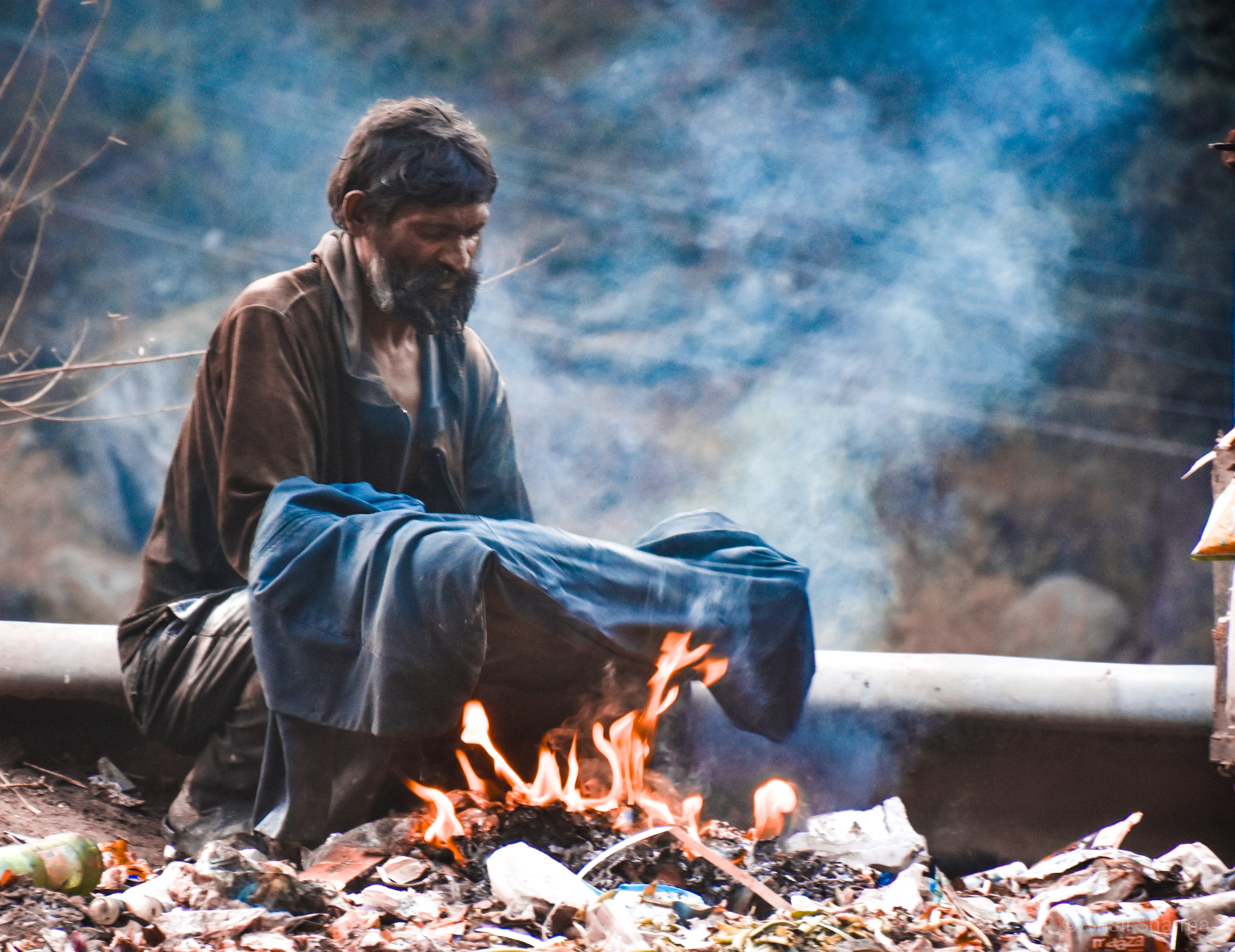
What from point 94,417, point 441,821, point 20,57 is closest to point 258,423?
point 441,821

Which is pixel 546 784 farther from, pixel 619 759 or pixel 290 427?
Answer: pixel 290 427

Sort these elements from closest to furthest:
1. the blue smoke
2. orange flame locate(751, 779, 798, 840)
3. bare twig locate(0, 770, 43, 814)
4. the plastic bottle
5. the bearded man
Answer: the plastic bottle → the bearded man → bare twig locate(0, 770, 43, 814) → orange flame locate(751, 779, 798, 840) → the blue smoke

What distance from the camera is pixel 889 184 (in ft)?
21.8

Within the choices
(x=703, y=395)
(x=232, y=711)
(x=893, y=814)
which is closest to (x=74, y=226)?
(x=703, y=395)

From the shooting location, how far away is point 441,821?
293 cm

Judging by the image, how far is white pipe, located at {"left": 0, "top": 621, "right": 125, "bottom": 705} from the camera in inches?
137

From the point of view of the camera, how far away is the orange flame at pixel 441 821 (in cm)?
289

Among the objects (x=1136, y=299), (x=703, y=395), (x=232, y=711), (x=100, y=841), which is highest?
(x=1136, y=299)

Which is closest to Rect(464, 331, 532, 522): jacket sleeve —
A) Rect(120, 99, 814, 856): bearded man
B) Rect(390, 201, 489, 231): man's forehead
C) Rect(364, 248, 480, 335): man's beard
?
Rect(120, 99, 814, 856): bearded man

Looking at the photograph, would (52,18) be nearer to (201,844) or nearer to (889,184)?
(889,184)

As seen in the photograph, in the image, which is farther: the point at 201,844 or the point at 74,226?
the point at 74,226

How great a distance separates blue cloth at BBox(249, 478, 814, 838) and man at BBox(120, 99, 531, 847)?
0.22 meters

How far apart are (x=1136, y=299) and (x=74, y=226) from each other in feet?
20.5

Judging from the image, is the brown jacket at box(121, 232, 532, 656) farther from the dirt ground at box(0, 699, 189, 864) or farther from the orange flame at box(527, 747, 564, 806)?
the orange flame at box(527, 747, 564, 806)
